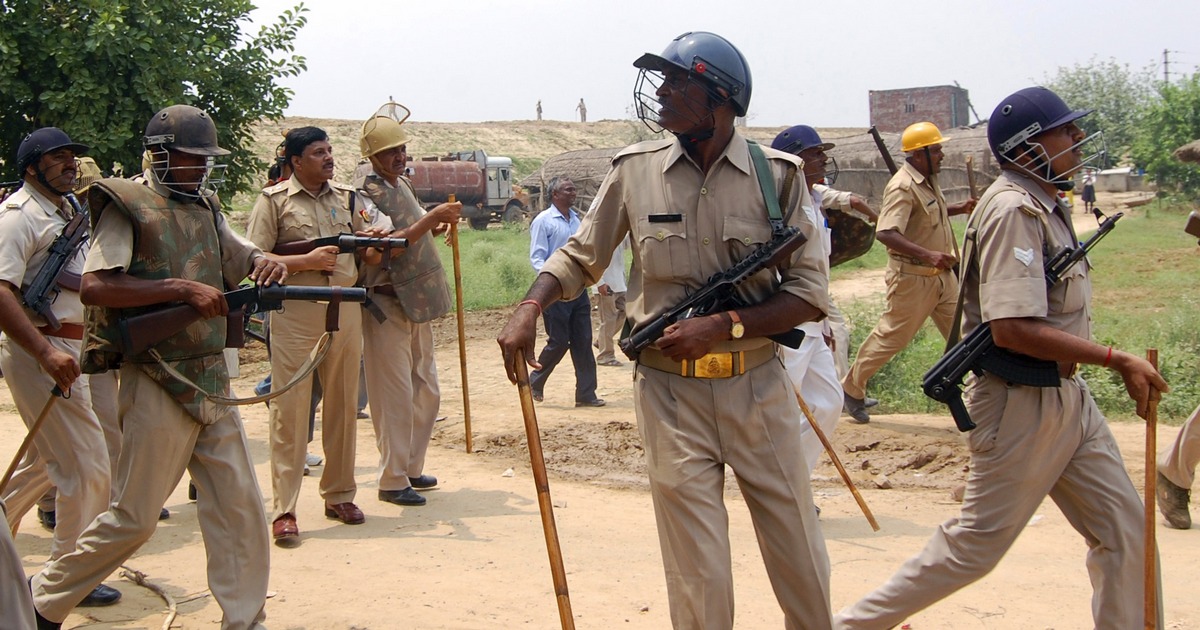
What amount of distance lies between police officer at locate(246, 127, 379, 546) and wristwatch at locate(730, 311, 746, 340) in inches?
130

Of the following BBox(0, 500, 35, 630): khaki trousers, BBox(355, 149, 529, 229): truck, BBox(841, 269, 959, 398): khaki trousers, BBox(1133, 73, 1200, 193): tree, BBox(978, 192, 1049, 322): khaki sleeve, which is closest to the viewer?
BBox(0, 500, 35, 630): khaki trousers

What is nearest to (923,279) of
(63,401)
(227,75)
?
(63,401)

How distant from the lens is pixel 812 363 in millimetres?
6293

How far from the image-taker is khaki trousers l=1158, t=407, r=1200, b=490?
6098mm

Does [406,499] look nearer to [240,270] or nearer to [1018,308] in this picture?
[240,270]

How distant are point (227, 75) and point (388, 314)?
5.57 metres

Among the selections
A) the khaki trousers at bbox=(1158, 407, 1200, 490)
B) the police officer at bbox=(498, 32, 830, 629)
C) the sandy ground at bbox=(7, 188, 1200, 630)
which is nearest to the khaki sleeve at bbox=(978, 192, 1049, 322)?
the police officer at bbox=(498, 32, 830, 629)

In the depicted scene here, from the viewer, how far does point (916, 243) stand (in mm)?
8758

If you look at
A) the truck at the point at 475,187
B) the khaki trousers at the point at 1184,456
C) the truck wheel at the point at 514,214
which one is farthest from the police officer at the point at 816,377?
the truck wheel at the point at 514,214

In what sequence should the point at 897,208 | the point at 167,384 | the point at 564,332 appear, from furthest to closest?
the point at 564,332 → the point at 897,208 → the point at 167,384

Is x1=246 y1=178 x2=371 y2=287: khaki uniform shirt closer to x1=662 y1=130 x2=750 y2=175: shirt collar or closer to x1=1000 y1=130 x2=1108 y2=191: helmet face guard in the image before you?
x1=662 y1=130 x2=750 y2=175: shirt collar

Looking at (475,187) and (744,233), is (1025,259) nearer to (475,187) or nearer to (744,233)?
(744,233)

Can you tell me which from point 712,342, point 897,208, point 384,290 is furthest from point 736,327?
point 897,208

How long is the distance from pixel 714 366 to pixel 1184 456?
12.4ft
